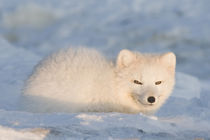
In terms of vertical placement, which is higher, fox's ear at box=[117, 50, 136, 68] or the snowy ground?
the snowy ground

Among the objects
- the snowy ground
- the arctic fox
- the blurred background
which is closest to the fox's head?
the arctic fox

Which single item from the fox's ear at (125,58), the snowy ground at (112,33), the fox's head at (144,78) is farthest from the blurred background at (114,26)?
the fox's ear at (125,58)

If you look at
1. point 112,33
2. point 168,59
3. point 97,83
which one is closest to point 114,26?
point 112,33

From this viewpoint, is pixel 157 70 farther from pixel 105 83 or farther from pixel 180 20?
pixel 180 20

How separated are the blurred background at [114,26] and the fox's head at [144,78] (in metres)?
7.63

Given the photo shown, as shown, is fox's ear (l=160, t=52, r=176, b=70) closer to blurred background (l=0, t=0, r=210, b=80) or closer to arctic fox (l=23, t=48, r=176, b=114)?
arctic fox (l=23, t=48, r=176, b=114)

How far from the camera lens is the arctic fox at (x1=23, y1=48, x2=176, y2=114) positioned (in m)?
3.78

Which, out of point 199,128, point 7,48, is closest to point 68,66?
point 199,128

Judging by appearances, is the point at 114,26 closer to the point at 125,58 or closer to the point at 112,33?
the point at 112,33

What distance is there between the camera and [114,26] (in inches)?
593

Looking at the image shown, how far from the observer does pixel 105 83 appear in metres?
3.85

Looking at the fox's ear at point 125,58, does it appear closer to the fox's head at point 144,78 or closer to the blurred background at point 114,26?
the fox's head at point 144,78

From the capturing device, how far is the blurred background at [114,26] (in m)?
13.1

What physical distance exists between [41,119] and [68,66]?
2.68ft
